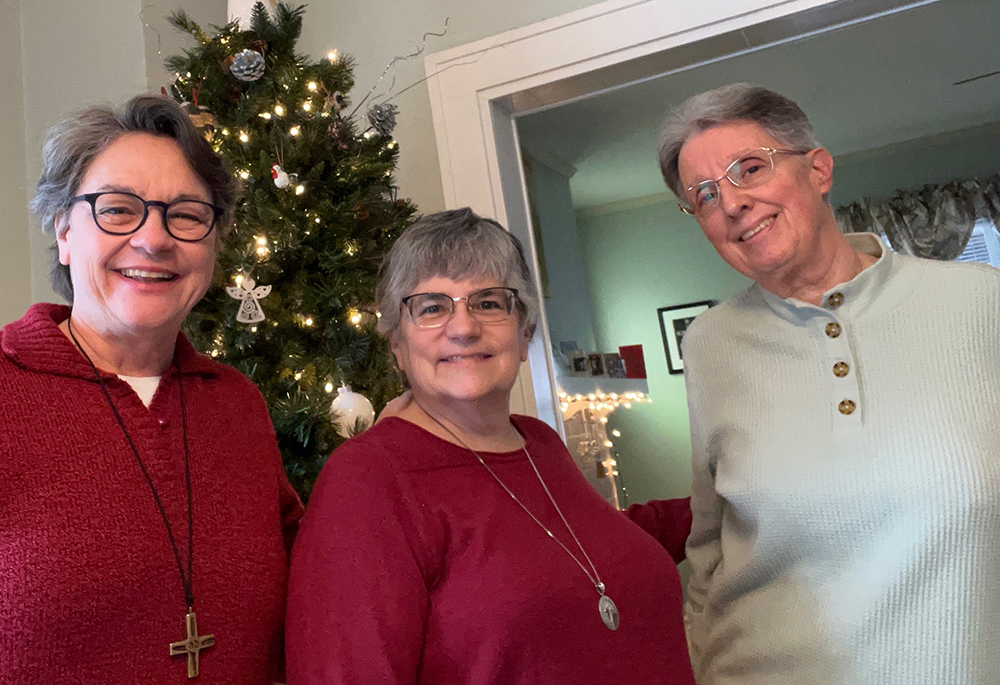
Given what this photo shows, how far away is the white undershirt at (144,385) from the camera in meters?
1.00

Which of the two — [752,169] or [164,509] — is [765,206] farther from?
[164,509]

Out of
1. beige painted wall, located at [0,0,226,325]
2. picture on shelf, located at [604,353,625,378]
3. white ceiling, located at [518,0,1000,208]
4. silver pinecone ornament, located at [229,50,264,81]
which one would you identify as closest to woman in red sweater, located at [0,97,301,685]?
silver pinecone ornament, located at [229,50,264,81]

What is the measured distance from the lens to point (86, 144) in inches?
38.5

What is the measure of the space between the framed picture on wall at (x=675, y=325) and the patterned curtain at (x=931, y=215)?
113 cm

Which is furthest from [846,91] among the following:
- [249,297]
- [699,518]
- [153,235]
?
[153,235]

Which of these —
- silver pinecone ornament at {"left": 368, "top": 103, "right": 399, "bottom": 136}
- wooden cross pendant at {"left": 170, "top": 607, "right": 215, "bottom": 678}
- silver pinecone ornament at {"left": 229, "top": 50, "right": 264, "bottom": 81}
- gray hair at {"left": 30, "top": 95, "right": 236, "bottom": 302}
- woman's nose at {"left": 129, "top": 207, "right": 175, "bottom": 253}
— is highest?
silver pinecone ornament at {"left": 229, "top": 50, "right": 264, "bottom": 81}

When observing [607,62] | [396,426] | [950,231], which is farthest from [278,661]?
[950,231]

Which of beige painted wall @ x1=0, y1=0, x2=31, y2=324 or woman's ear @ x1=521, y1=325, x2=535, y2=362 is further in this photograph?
beige painted wall @ x1=0, y1=0, x2=31, y2=324

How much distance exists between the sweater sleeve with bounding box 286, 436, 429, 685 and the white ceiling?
112 inches

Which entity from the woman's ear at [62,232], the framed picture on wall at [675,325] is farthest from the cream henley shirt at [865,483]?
the framed picture on wall at [675,325]

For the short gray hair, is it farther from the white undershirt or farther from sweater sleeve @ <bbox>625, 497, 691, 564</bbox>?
the white undershirt

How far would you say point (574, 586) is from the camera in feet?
3.43

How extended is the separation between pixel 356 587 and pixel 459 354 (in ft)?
1.28

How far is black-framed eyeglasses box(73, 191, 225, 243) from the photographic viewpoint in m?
0.95
